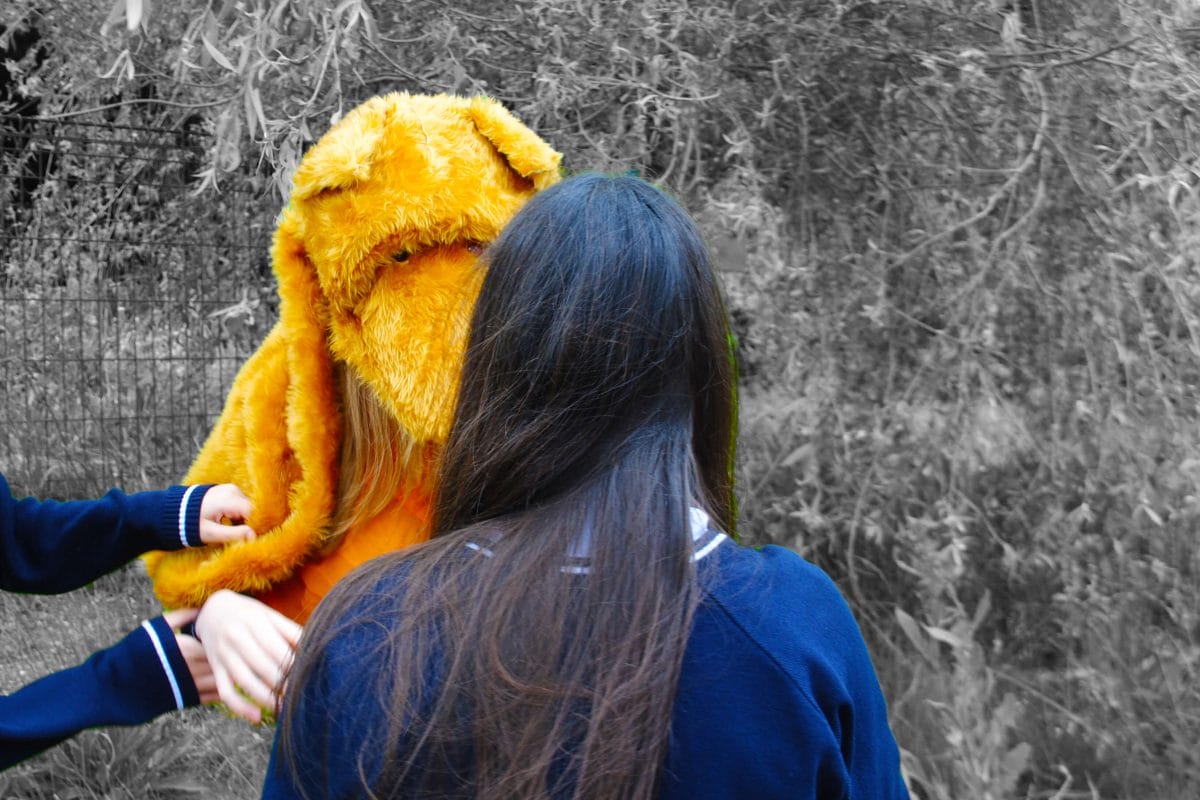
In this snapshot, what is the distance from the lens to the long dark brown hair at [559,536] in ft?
3.11

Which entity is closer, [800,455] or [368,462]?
[368,462]

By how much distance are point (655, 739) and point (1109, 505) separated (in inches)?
103

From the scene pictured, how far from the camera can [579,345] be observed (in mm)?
1035

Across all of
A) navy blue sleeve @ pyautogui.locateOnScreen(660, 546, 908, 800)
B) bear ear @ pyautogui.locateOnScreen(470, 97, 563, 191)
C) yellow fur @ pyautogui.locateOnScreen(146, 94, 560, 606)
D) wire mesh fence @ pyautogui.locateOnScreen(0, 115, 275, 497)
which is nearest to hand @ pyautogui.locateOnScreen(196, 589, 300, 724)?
yellow fur @ pyautogui.locateOnScreen(146, 94, 560, 606)

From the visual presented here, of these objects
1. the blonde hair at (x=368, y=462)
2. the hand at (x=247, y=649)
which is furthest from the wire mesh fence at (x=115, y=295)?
the hand at (x=247, y=649)

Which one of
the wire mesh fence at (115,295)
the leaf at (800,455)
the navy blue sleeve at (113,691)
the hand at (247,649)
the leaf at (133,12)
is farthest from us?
the wire mesh fence at (115,295)

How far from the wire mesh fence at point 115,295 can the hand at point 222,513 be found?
10.3ft

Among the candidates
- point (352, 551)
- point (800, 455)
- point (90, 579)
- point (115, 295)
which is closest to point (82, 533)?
point (90, 579)

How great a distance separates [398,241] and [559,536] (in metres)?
0.69

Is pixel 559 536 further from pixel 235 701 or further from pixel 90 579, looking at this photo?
pixel 90 579

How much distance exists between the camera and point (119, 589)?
450cm

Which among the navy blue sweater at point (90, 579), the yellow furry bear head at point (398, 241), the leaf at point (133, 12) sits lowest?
the navy blue sweater at point (90, 579)

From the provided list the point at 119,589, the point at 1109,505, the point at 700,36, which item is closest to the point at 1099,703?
the point at 1109,505

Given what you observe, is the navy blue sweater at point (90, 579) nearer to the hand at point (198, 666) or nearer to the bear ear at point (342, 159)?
the hand at point (198, 666)
